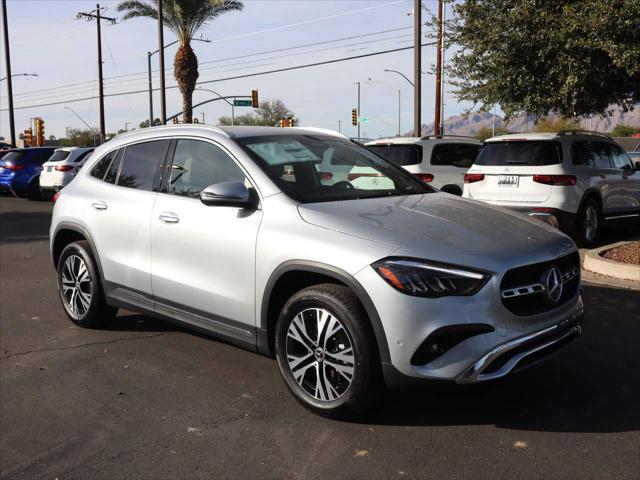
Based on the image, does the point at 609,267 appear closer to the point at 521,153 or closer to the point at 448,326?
the point at 521,153

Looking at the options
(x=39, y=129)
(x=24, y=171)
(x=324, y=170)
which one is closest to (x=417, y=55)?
(x=24, y=171)

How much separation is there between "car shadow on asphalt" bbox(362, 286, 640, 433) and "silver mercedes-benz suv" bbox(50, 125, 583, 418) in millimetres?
320

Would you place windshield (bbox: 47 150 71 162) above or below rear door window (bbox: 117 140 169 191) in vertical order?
above

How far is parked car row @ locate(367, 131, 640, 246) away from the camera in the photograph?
971 cm

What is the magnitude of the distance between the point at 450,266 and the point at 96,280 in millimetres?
3278

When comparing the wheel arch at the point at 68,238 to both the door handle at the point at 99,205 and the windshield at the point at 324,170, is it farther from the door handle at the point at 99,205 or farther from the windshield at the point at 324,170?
the windshield at the point at 324,170

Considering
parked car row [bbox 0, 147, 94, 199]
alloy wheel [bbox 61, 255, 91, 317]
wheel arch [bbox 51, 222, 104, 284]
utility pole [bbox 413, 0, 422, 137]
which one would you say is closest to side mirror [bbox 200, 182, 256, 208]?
wheel arch [bbox 51, 222, 104, 284]

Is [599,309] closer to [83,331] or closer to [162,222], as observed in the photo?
[162,222]

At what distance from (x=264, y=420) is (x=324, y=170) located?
5.77 feet

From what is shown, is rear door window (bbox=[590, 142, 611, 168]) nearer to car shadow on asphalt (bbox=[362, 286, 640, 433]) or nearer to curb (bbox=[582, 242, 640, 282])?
curb (bbox=[582, 242, 640, 282])

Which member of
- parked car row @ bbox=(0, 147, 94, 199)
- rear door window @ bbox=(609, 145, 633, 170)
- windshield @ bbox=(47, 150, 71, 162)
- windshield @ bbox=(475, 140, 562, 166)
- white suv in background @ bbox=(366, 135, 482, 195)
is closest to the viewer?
windshield @ bbox=(475, 140, 562, 166)

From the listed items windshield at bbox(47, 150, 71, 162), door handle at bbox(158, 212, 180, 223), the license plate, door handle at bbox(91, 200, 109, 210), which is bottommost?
door handle at bbox(158, 212, 180, 223)

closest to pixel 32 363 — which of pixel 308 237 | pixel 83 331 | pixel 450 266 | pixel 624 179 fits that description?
pixel 83 331

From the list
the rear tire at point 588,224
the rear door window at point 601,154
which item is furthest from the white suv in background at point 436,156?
the rear tire at point 588,224
